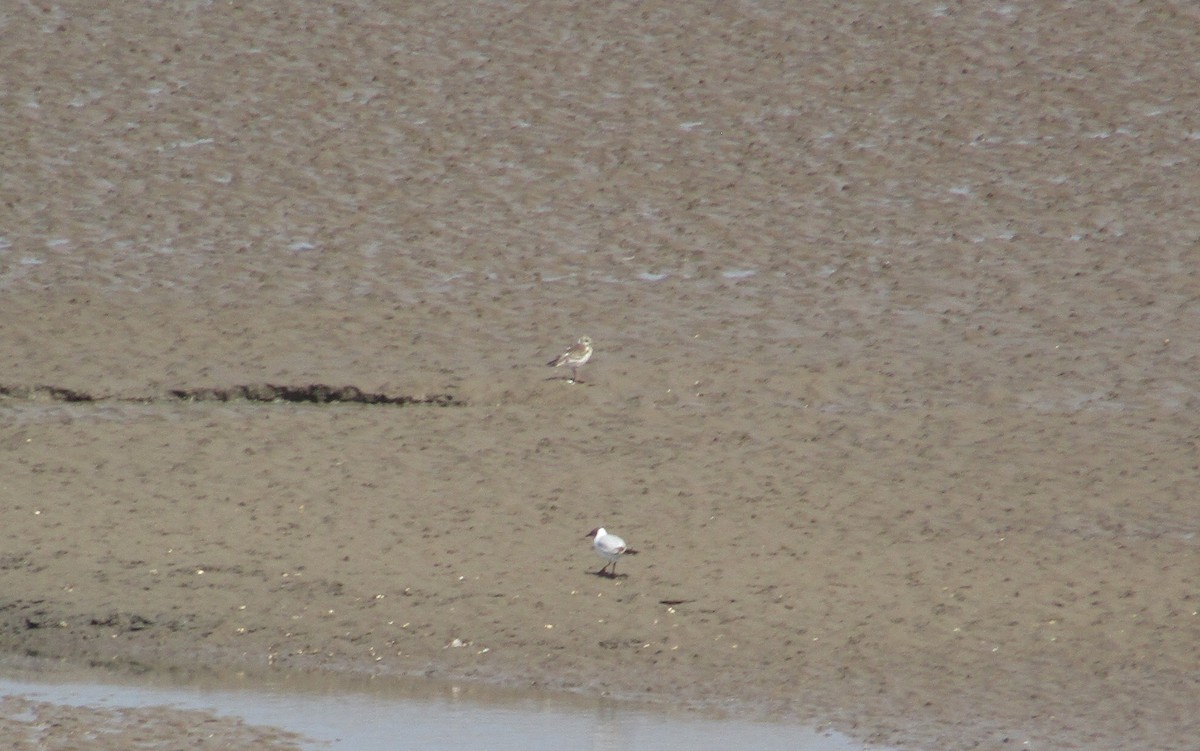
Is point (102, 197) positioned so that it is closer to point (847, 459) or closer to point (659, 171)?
point (659, 171)

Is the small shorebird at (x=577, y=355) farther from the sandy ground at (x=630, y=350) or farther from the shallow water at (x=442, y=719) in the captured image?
the shallow water at (x=442, y=719)

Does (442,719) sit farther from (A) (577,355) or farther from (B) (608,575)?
(A) (577,355)

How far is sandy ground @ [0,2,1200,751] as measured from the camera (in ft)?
33.2

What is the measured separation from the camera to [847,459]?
496 inches

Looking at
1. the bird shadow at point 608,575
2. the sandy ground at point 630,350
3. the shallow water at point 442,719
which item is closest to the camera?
the shallow water at point 442,719

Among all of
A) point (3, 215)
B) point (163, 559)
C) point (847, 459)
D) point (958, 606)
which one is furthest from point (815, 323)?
point (3, 215)

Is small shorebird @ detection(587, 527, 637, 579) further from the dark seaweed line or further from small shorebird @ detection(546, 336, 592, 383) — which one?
the dark seaweed line

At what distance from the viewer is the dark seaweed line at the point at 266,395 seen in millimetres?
13570

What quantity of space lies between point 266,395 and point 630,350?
9.59 ft

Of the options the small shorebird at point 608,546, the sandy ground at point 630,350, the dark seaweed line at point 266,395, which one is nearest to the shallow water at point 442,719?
the sandy ground at point 630,350

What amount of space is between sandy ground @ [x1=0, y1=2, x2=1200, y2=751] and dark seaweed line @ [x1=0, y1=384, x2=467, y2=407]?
0.05 m

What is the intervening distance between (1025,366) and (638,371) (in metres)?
3.09

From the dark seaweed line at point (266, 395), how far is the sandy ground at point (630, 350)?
0.05 metres

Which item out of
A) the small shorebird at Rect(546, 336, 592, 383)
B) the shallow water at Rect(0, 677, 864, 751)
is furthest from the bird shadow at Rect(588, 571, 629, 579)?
the small shorebird at Rect(546, 336, 592, 383)
